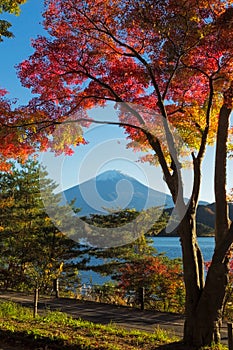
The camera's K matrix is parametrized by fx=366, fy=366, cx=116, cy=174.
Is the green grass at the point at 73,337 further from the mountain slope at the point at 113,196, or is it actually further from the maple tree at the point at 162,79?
the mountain slope at the point at 113,196

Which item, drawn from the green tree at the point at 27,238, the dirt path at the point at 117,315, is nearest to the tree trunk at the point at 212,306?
the dirt path at the point at 117,315

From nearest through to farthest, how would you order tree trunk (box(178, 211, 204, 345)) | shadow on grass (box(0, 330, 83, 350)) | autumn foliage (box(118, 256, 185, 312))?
1. shadow on grass (box(0, 330, 83, 350))
2. tree trunk (box(178, 211, 204, 345))
3. autumn foliage (box(118, 256, 185, 312))

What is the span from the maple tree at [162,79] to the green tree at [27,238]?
33.4 ft

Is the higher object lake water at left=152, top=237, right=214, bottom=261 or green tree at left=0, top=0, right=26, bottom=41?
green tree at left=0, top=0, right=26, bottom=41

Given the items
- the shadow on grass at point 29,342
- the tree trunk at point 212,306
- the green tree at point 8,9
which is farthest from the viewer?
the green tree at point 8,9

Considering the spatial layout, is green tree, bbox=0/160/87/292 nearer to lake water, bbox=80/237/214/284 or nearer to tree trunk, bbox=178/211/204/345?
lake water, bbox=80/237/214/284

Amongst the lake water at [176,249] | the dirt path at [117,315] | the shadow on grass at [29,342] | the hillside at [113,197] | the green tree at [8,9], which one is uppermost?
the green tree at [8,9]

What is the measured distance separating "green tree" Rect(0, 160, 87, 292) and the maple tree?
10.2m

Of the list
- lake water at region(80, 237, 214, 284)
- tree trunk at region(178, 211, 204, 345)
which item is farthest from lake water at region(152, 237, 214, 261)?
Answer: tree trunk at region(178, 211, 204, 345)

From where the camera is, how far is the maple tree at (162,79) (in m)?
5.82

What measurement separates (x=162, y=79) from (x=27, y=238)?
40.8ft

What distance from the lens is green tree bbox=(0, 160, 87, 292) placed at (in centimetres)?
1717

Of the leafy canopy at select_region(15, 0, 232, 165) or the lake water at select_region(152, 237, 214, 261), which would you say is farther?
the lake water at select_region(152, 237, 214, 261)

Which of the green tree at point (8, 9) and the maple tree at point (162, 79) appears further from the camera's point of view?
the green tree at point (8, 9)
